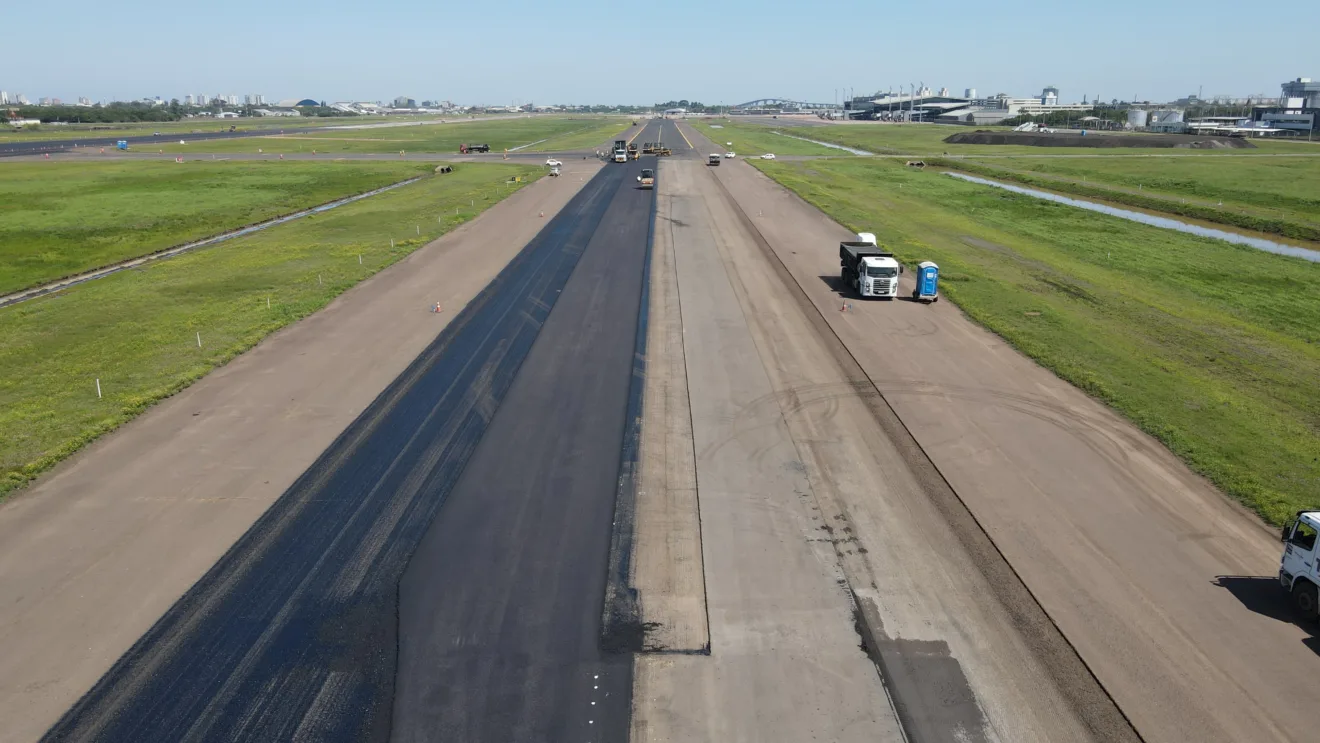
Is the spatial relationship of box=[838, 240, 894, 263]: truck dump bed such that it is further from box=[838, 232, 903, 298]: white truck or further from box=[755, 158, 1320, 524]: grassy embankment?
box=[755, 158, 1320, 524]: grassy embankment

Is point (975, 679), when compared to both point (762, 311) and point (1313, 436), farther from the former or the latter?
point (762, 311)

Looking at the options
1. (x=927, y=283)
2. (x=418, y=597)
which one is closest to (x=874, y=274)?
(x=927, y=283)

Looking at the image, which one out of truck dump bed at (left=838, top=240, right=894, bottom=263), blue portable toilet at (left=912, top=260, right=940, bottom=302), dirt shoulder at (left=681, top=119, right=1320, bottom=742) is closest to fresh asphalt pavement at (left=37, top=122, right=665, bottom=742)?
dirt shoulder at (left=681, top=119, right=1320, bottom=742)

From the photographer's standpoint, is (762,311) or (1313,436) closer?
(1313,436)

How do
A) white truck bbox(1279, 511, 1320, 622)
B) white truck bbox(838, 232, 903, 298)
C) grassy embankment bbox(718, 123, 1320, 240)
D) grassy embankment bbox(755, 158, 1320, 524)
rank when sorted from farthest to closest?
1. grassy embankment bbox(718, 123, 1320, 240)
2. white truck bbox(838, 232, 903, 298)
3. grassy embankment bbox(755, 158, 1320, 524)
4. white truck bbox(1279, 511, 1320, 622)

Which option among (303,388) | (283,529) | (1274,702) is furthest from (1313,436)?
(303,388)

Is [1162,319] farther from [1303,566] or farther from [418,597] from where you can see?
[418,597]
